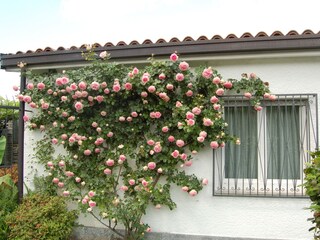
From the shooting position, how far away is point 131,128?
5785mm

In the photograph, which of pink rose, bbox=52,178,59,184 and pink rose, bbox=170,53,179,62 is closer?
pink rose, bbox=170,53,179,62

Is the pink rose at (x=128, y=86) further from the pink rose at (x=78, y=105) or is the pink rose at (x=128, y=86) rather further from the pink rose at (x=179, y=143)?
the pink rose at (x=179, y=143)

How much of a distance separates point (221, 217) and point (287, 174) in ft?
4.30

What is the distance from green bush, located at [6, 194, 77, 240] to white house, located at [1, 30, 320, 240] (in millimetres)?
1420

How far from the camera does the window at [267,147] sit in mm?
5508

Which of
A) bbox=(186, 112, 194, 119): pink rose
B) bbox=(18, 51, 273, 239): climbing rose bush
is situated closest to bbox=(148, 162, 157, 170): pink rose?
bbox=(18, 51, 273, 239): climbing rose bush

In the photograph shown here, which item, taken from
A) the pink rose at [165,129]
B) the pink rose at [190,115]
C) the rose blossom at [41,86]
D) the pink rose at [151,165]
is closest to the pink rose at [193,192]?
the pink rose at [151,165]

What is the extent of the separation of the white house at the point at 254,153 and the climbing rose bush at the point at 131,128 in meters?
0.25

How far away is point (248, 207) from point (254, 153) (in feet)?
2.95

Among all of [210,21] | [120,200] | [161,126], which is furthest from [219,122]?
[210,21]

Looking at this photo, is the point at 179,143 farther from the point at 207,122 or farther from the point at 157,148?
the point at 207,122

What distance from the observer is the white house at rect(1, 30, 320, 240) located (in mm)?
5426

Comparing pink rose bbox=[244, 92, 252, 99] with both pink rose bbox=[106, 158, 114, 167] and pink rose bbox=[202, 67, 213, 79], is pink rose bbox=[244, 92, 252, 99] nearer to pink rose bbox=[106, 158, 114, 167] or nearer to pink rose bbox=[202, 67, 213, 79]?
pink rose bbox=[202, 67, 213, 79]

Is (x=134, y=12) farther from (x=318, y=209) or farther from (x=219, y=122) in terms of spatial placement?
(x=318, y=209)
